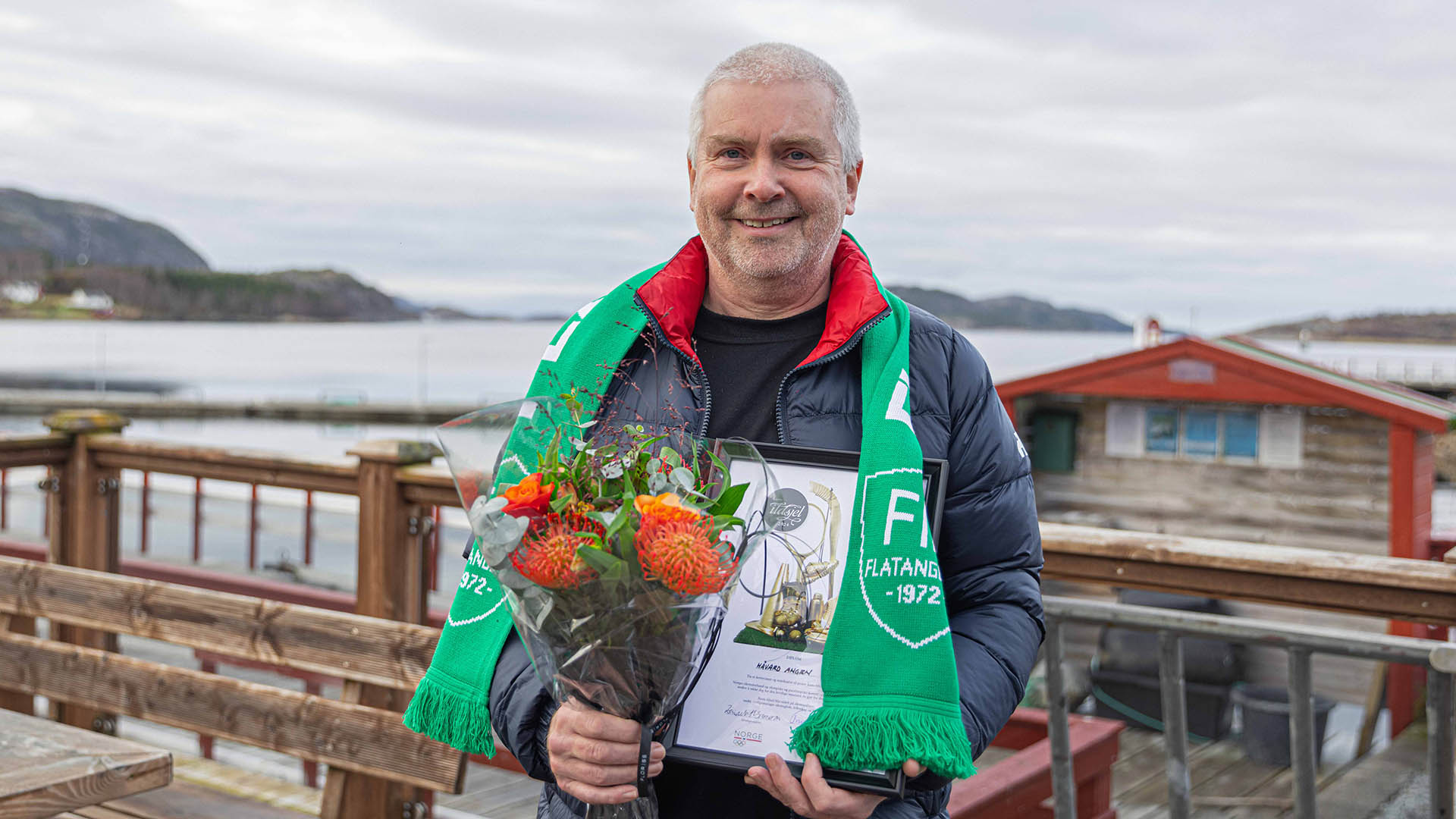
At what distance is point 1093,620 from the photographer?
256 cm

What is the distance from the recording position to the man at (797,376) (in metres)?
1.63

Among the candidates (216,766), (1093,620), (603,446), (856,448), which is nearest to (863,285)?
(856,448)

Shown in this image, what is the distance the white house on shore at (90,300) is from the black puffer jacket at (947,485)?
225ft

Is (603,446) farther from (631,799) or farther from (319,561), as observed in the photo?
(319,561)

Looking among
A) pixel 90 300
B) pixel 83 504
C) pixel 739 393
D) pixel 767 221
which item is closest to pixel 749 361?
pixel 739 393

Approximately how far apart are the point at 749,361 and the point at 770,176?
11.9 inches

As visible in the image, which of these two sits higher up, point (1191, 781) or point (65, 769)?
point (65, 769)

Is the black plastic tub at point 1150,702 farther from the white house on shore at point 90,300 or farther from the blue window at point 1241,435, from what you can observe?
the white house on shore at point 90,300

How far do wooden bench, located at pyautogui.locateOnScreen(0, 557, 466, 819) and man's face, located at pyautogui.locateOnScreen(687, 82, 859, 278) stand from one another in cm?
128

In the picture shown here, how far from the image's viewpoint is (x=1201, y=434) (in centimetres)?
943

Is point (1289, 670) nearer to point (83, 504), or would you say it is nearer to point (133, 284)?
point (83, 504)

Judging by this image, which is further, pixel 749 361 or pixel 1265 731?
pixel 1265 731

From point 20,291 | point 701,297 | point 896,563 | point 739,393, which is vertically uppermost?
point 20,291

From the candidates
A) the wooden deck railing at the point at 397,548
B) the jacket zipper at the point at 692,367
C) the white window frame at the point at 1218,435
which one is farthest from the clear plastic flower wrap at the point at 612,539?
the white window frame at the point at 1218,435
